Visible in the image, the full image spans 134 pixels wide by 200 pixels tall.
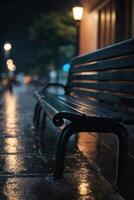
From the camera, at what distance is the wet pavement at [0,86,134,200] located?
513 cm

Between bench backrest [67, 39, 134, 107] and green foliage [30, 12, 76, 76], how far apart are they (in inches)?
1350

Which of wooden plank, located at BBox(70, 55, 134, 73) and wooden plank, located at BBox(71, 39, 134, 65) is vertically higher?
wooden plank, located at BBox(71, 39, 134, 65)

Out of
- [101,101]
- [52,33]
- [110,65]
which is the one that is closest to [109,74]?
[110,65]

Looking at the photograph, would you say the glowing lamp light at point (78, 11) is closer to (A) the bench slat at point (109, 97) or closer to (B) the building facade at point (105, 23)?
(B) the building facade at point (105, 23)

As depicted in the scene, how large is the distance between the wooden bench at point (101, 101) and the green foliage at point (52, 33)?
34.8 m

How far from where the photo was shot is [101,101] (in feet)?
28.6

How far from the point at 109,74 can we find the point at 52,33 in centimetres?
4120

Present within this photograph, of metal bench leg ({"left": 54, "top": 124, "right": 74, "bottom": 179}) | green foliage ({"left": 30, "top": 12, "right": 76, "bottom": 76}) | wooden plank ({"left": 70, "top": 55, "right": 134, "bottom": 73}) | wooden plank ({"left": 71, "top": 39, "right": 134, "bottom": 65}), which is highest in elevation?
green foliage ({"left": 30, "top": 12, "right": 76, "bottom": 76})

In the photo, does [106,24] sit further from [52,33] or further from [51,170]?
[52,33]

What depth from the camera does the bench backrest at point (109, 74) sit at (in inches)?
268

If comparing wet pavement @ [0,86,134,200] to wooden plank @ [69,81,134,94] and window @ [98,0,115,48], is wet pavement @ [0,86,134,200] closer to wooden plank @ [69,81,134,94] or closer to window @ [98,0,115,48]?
wooden plank @ [69,81,134,94]

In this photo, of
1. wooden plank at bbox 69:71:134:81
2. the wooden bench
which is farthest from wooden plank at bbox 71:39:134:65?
wooden plank at bbox 69:71:134:81

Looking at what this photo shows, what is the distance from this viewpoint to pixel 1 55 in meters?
50.7

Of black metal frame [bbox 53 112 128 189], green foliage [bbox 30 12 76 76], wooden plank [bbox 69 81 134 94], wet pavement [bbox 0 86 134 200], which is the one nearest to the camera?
wet pavement [bbox 0 86 134 200]
